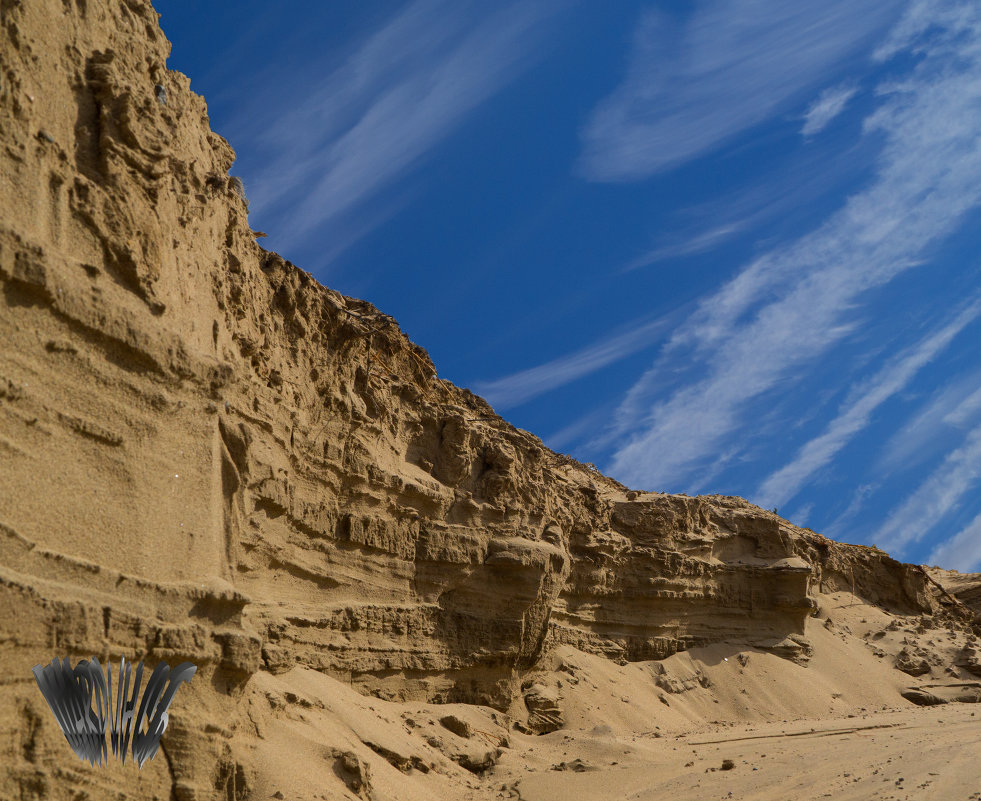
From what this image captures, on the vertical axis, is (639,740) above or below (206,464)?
below

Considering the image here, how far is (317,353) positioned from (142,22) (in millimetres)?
5981

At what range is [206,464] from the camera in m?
10.1

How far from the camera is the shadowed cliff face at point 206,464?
27.1ft

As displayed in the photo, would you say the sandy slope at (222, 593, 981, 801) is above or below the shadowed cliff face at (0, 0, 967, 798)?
below

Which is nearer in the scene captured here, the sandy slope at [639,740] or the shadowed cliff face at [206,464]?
the shadowed cliff face at [206,464]

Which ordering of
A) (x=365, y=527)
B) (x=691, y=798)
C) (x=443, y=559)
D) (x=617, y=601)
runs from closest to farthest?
1. (x=691, y=798)
2. (x=365, y=527)
3. (x=443, y=559)
4. (x=617, y=601)

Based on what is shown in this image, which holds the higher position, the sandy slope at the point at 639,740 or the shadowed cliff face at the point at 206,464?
the shadowed cliff face at the point at 206,464

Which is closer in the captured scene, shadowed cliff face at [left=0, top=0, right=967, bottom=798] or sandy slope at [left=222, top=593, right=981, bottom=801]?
shadowed cliff face at [left=0, top=0, right=967, bottom=798]

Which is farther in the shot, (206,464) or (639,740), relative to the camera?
(639,740)

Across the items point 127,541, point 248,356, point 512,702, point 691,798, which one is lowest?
point 691,798

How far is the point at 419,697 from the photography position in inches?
619

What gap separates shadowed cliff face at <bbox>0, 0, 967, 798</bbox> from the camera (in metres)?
8.26

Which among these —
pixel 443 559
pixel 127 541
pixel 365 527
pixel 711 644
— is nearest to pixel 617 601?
pixel 711 644

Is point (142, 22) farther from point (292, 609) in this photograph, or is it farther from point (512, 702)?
point (512, 702)
